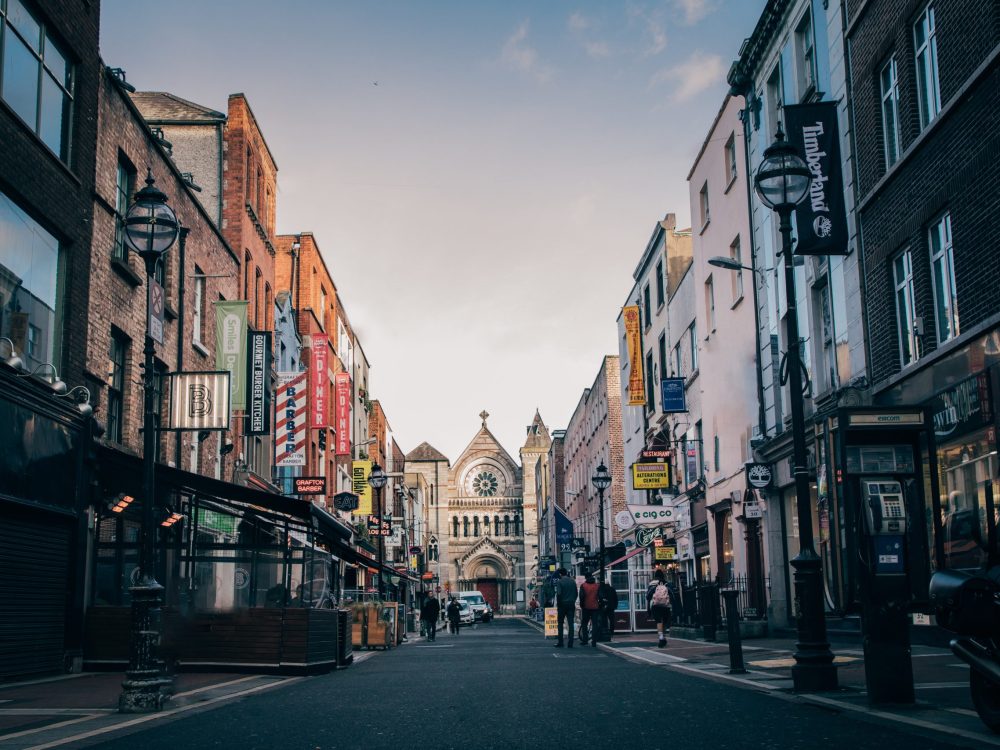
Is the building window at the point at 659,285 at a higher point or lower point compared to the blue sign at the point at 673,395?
higher

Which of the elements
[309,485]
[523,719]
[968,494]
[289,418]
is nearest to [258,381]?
[289,418]

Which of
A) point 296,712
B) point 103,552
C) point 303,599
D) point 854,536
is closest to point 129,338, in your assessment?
point 103,552

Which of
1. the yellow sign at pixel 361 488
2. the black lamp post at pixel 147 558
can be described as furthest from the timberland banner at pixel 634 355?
the black lamp post at pixel 147 558

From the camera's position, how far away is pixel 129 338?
68.4 feet

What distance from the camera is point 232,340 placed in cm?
2816

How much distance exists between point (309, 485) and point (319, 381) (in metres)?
10.2

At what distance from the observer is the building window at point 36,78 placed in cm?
1568

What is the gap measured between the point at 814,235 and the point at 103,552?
13.3 meters

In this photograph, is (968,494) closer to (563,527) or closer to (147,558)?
(147,558)

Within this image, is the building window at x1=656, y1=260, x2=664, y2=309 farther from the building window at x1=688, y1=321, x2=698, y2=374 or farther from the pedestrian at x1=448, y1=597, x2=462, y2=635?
the pedestrian at x1=448, y1=597, x2=462, y2=635

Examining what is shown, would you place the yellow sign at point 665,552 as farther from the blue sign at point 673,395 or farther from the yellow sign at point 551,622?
the blue sign at point 673,395

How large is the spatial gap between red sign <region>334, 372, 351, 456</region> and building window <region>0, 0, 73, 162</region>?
104 feet

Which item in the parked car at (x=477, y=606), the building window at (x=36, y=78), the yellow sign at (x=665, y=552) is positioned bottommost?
the parked car at (x=477, y=606)

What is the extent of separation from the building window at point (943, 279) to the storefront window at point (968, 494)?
5.82 ft
